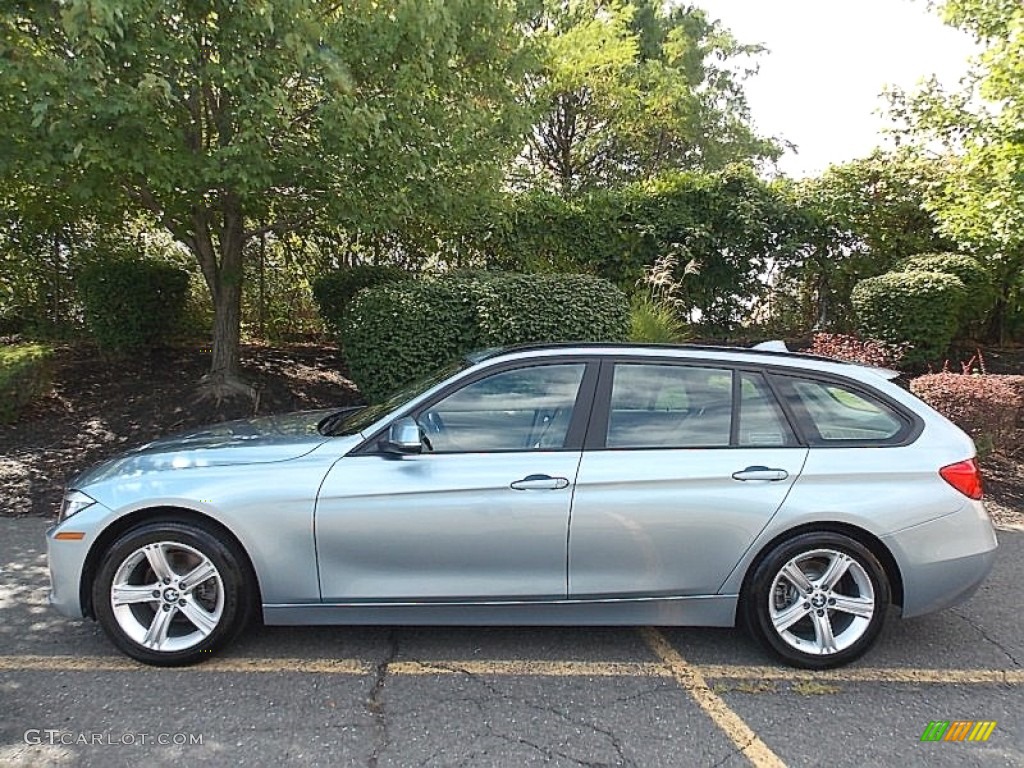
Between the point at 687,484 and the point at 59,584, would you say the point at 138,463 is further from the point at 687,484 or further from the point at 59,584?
the point at 687,484

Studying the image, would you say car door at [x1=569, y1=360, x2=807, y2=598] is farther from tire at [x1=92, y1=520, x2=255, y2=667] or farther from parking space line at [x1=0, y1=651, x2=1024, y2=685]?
tire at [x1=92, y1=520, x2=255, y2=667]

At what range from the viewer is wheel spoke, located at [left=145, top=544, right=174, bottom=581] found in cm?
318

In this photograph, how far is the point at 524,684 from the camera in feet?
10.2

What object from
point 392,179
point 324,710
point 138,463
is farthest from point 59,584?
point 392,179

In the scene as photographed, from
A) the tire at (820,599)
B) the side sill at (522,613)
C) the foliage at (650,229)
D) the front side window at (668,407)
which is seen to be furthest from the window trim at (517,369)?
the foliage at (650,229)

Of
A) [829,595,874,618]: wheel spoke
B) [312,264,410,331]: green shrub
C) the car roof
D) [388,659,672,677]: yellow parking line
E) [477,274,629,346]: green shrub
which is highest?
[312,264,410,331]: green shrub

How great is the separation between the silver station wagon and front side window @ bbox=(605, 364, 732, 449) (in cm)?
2

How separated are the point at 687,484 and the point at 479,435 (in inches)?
38.4

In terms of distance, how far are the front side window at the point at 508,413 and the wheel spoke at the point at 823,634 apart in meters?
1.43

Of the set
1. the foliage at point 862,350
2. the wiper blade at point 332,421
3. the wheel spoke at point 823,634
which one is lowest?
the wheel spoke at point 823,634

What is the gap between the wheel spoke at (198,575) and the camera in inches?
125

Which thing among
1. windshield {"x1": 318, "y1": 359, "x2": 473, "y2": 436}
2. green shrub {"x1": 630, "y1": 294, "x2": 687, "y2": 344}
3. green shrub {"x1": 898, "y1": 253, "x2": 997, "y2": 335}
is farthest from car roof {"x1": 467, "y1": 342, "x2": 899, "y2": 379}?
green shrub {"x1": 898, "y1": 253, "x2": 997, "y2": 335}

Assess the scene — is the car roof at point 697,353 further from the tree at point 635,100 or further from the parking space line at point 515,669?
the tree at point 635,100

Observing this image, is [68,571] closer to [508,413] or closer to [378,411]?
[378,411]
